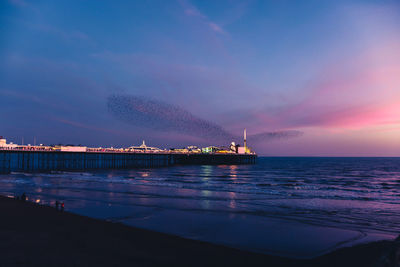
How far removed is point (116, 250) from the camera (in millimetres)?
9750

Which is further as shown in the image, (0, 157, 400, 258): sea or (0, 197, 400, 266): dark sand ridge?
(0, 157, 400, 258): sea

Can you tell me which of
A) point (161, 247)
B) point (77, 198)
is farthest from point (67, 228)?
point (77, 198)

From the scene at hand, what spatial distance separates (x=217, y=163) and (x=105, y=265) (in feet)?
369

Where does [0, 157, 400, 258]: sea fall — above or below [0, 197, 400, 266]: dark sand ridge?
below

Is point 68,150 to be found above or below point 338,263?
above

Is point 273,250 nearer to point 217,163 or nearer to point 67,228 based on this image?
point 67,228

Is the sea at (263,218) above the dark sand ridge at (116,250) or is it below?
below

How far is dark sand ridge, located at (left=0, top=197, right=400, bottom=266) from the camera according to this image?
859 centimetres

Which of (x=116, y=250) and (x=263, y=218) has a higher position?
(x=116, y=250)

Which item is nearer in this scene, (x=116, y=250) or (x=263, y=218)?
(x=116, y=250)

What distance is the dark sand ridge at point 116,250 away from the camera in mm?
8594

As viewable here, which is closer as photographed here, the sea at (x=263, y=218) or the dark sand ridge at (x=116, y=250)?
the dark sand ridge at (x=116, y=250)

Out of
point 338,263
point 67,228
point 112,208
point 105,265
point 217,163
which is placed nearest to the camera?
point 105,265

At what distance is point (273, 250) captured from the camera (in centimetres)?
1137
